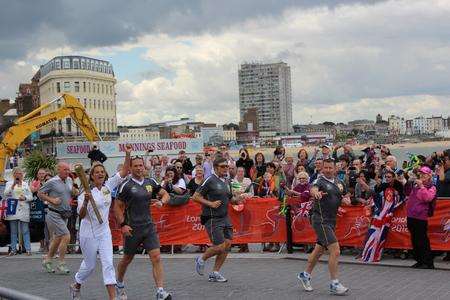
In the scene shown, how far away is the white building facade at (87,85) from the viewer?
402 ft

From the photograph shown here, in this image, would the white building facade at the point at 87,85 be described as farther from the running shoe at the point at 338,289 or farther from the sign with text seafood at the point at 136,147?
the running shoe at the point at 338,289

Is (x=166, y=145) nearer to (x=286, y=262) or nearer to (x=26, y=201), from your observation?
(x=26, y=201)

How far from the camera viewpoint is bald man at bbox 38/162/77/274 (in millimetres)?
12117

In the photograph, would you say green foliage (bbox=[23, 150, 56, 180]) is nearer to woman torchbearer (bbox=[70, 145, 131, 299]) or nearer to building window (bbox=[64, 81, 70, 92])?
woman torchbearer (bbox=[70, 145, 131, 299])

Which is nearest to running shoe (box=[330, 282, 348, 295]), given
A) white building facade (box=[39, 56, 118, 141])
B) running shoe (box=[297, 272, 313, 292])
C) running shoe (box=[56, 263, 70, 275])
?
running shoe (box=[297, 272, 313, 292])

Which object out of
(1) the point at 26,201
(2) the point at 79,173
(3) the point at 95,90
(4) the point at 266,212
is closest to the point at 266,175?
(4) the point at 266,212

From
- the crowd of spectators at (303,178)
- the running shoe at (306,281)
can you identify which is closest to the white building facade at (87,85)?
the crowd of spectators at (303,178)

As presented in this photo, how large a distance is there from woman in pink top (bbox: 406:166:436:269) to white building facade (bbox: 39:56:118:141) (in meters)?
106

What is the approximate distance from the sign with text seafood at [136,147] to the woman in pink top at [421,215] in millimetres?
23284

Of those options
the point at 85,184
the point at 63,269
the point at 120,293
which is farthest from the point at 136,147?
the point at 85,184

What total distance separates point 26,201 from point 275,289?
7.29 meters

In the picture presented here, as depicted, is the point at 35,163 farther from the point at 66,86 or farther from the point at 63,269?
the point at 66,86

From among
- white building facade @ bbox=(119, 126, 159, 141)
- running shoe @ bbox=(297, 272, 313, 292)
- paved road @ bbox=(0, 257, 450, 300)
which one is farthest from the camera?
white building facade @ bbox=(119, 126, 159, 141)

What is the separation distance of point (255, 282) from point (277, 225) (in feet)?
11.3
